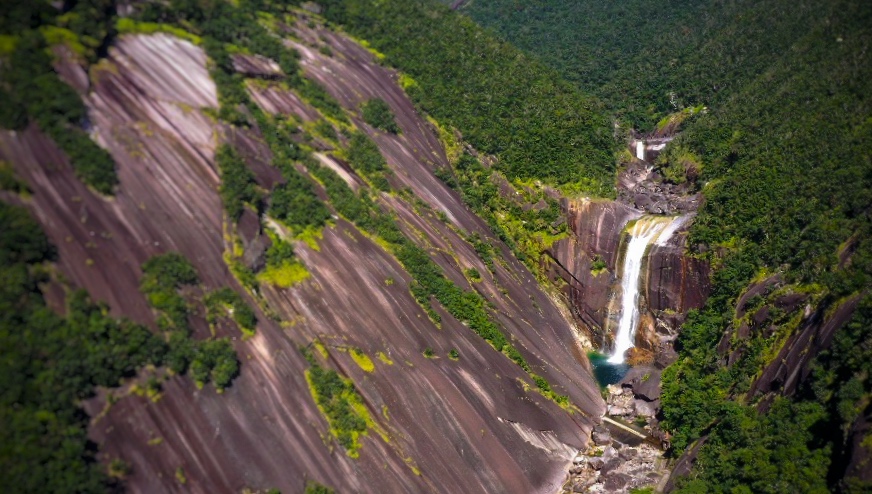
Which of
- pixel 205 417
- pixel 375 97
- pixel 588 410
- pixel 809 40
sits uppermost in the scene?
pixel 809 40

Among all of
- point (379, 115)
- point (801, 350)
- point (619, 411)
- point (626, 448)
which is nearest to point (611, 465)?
point (626, 448)

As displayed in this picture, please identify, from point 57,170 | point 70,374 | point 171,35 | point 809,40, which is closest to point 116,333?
point 70,374

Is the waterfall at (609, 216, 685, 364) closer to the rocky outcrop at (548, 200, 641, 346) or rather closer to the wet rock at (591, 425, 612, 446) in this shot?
the rocky outcrop at (548, 200, 641, 346)

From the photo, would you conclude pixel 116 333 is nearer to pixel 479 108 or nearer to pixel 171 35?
pixel 171 35

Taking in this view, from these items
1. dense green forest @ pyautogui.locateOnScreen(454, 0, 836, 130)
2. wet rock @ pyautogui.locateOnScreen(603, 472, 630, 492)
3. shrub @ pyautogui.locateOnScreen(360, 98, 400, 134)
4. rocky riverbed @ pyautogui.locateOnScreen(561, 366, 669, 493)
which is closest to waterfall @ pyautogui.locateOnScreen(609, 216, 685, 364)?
rocky riverbed @ pyautogui.locateOnScreen(561, 366, 669, 493)

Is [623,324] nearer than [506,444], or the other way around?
[506,444]
